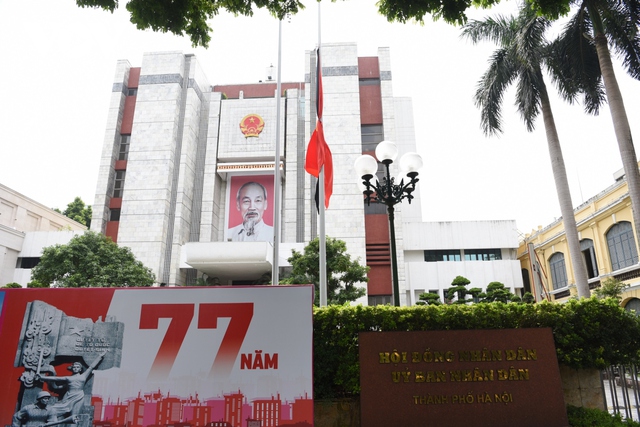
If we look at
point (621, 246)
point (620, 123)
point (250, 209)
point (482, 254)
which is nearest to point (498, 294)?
point (621, 246)

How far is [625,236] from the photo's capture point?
73.3 ft

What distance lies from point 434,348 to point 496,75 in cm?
1528

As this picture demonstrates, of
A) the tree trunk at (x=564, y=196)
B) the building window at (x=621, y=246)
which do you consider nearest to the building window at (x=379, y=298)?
the building window at (x=621, y=246)

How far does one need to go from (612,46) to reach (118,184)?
31.7 metres

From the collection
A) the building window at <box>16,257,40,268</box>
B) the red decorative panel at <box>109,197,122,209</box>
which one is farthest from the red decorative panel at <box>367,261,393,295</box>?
the building window at <box>16,257,40,268</box>

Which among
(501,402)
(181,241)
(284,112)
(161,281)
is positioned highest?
(284,112)

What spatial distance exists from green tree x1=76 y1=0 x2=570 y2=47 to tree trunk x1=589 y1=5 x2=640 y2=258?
10.1m

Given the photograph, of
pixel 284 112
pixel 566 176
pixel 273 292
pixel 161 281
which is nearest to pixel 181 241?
pixel 161 281

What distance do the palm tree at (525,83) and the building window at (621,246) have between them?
8561 mm

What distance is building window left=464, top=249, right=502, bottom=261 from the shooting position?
107 feet

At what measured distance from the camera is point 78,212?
5072 cm

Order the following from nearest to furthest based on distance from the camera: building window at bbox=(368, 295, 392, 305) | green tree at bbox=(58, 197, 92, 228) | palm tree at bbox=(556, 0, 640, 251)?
1. palm tree at bbox=(556, 0, 640, 251)
2. building window at bbox=(368, 295, 392, 305)
3. green tree at bbox=(58, 197, 92, 228)

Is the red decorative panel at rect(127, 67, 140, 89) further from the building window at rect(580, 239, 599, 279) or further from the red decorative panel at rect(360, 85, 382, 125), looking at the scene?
the building window at rect(580, 239, 599, 279)

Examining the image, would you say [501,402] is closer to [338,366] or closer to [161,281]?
[338,366]
